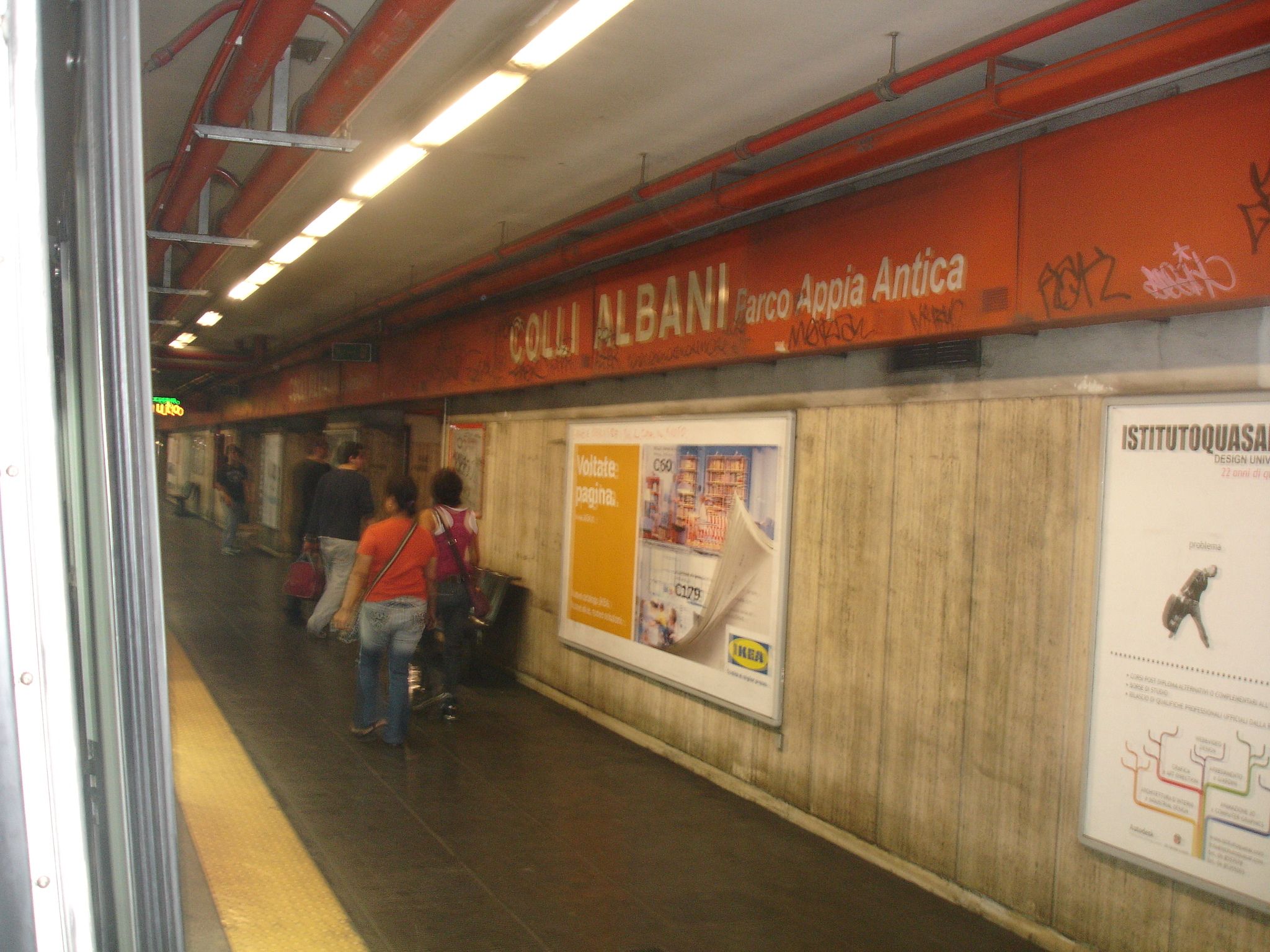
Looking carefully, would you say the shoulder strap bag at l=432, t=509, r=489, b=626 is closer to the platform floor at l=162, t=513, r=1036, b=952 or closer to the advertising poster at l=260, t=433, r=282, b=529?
the platform floor at l=162, t=513, r=1036, b=952

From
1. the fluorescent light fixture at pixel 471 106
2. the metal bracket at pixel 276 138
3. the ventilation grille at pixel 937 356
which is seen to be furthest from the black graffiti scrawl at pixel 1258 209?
the metal bracket at pixel 276 138

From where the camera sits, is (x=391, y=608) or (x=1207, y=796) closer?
(x=1207, y=796)

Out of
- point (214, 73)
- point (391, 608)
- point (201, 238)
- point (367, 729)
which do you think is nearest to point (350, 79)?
point (214, 73)

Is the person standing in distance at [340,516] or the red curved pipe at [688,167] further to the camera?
the person standing in distance at [340,516]

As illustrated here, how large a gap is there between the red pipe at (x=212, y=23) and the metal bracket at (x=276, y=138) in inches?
11.7

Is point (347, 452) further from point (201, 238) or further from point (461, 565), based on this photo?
point (201, 238)

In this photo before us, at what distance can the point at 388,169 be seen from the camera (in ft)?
17.0

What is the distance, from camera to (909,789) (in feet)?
15.9

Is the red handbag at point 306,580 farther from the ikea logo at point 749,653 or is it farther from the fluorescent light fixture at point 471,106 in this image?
the fluorescent light fixture at point 471,106

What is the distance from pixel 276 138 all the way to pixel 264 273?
4.36 m

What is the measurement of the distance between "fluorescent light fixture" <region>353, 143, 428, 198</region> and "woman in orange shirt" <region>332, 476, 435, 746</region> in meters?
1.99

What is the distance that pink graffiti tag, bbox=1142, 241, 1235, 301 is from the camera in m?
3.45

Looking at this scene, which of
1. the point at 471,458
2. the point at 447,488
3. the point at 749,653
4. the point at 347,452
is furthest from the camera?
the point at 471,458

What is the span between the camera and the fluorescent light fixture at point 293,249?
692 cm
